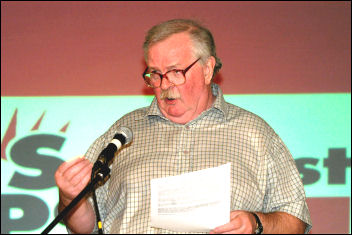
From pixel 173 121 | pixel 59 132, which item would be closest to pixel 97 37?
pixel 59 132

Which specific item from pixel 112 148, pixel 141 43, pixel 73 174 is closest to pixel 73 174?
pixel 73 174

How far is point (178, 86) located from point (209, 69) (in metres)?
0.25

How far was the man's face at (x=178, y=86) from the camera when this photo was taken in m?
2.16

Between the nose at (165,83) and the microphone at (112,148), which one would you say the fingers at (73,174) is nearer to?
the microphone at (112,148)

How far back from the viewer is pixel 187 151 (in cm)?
217

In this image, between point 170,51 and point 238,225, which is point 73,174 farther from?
point 170,51

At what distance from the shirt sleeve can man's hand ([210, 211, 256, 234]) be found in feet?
1.01

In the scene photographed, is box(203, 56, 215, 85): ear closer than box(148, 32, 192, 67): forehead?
No

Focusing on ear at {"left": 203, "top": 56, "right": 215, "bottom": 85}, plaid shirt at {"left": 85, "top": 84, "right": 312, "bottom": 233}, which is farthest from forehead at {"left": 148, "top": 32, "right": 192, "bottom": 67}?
plaid shirt at {"left": 85, "top": 84, "right": 312, "bottom": 233}

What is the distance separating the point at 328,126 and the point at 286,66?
1.53 ft

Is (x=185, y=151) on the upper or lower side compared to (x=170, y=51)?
lower

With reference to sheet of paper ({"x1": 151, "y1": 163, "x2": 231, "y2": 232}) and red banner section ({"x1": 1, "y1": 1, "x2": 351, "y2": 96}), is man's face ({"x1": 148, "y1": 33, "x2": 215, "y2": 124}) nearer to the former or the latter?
sheet of paper ({"x1": 151, "y1": 163, "x2": 231, "y2": 232})

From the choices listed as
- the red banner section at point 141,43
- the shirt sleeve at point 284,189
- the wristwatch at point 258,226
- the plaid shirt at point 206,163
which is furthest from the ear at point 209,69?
the red banner section at point 141,43

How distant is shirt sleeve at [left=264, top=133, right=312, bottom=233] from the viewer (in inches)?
83.1
